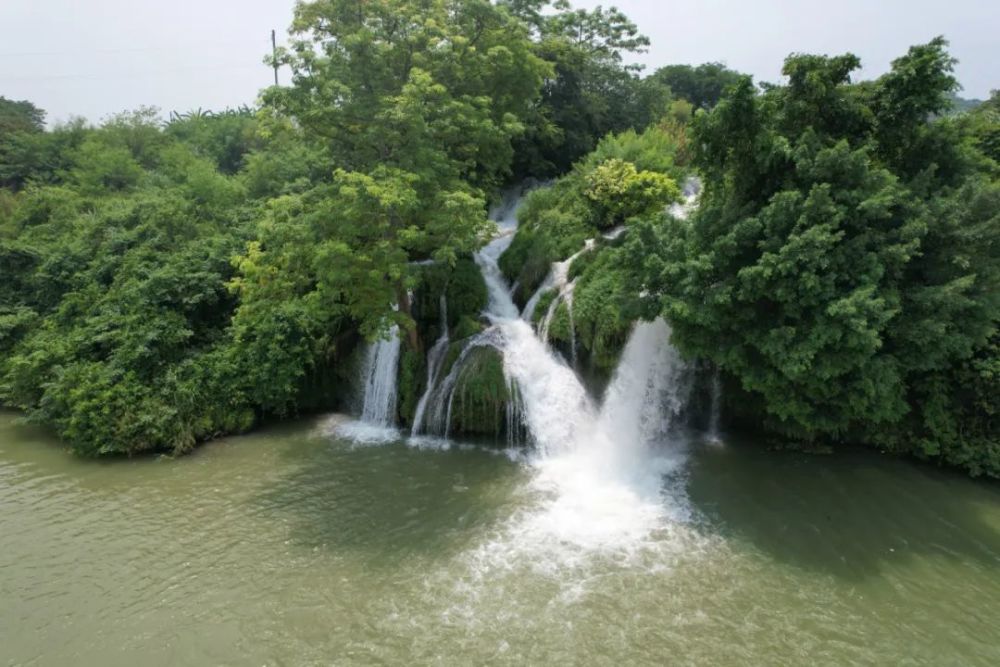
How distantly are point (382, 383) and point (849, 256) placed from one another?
9.78 m

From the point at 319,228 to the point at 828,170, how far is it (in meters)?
8.89

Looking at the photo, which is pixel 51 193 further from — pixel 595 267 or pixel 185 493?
pixel 595 267

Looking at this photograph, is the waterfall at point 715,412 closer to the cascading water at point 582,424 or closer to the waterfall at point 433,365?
the cascading water at point 582,424

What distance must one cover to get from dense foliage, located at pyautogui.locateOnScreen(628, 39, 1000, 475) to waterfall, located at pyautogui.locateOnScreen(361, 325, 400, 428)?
627cm

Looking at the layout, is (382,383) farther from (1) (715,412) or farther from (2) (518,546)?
(1) (715,412)

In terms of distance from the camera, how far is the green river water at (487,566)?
6.48 meters

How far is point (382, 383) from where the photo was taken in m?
12.9

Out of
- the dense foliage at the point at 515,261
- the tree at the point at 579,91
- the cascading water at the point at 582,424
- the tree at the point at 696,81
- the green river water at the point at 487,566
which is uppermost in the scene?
the tree at the point at 696,81

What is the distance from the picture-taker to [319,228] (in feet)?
33.5

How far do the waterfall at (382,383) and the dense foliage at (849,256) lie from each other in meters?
6.27

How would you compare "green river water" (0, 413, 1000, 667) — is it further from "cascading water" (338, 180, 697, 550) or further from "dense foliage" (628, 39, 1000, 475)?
"dense foliage" (628, 39, 1000, 475)

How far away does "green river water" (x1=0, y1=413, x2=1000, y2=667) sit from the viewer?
21.2 ft

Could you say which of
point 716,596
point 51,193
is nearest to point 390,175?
point 716,596

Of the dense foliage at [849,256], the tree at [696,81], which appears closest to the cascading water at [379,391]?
the dense foliage at [849,256]
